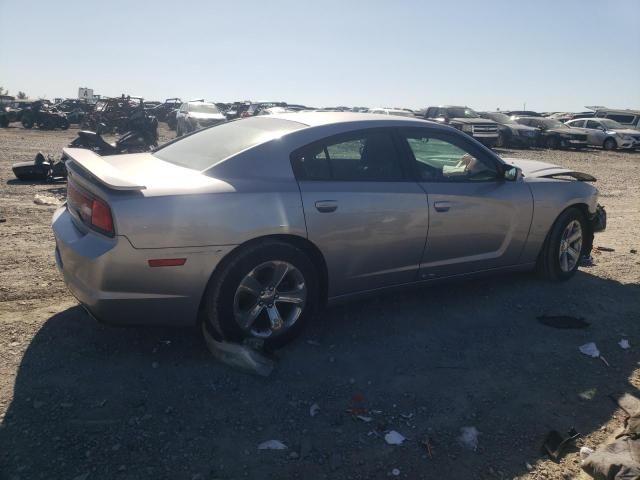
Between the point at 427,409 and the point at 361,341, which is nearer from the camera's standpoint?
the point at 427,409

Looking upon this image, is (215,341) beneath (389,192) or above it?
beneath

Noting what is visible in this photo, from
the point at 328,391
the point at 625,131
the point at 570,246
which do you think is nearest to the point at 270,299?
the point at 328,391

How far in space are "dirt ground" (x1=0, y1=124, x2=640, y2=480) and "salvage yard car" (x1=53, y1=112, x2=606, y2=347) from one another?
350 millimetres

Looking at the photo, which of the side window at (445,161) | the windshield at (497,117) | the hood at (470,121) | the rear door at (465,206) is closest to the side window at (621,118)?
the windshield at (497,117)

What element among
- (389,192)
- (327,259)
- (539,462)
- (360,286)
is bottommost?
(539,462)

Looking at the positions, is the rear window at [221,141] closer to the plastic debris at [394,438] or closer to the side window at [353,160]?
the side window at [353,160]

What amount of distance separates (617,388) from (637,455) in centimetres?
88

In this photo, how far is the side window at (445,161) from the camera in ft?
14.5

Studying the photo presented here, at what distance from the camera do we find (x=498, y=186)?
15.5ft

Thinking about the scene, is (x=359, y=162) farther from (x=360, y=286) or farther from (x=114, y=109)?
(x=114, y=109)

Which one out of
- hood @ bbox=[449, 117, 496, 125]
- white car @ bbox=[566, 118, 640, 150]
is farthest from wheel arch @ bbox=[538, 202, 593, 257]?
white car @ bbox=[566, 118, 640, 150]

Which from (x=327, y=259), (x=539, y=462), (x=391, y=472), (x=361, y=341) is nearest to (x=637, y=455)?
(x=539, y=462)

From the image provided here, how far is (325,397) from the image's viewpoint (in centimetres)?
332

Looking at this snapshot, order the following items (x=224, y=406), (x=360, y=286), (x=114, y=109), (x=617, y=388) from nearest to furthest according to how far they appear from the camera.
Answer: (x=224, y=406) → (x=617, y=388) → (x=360, y=286) → (x=114, y=109)
